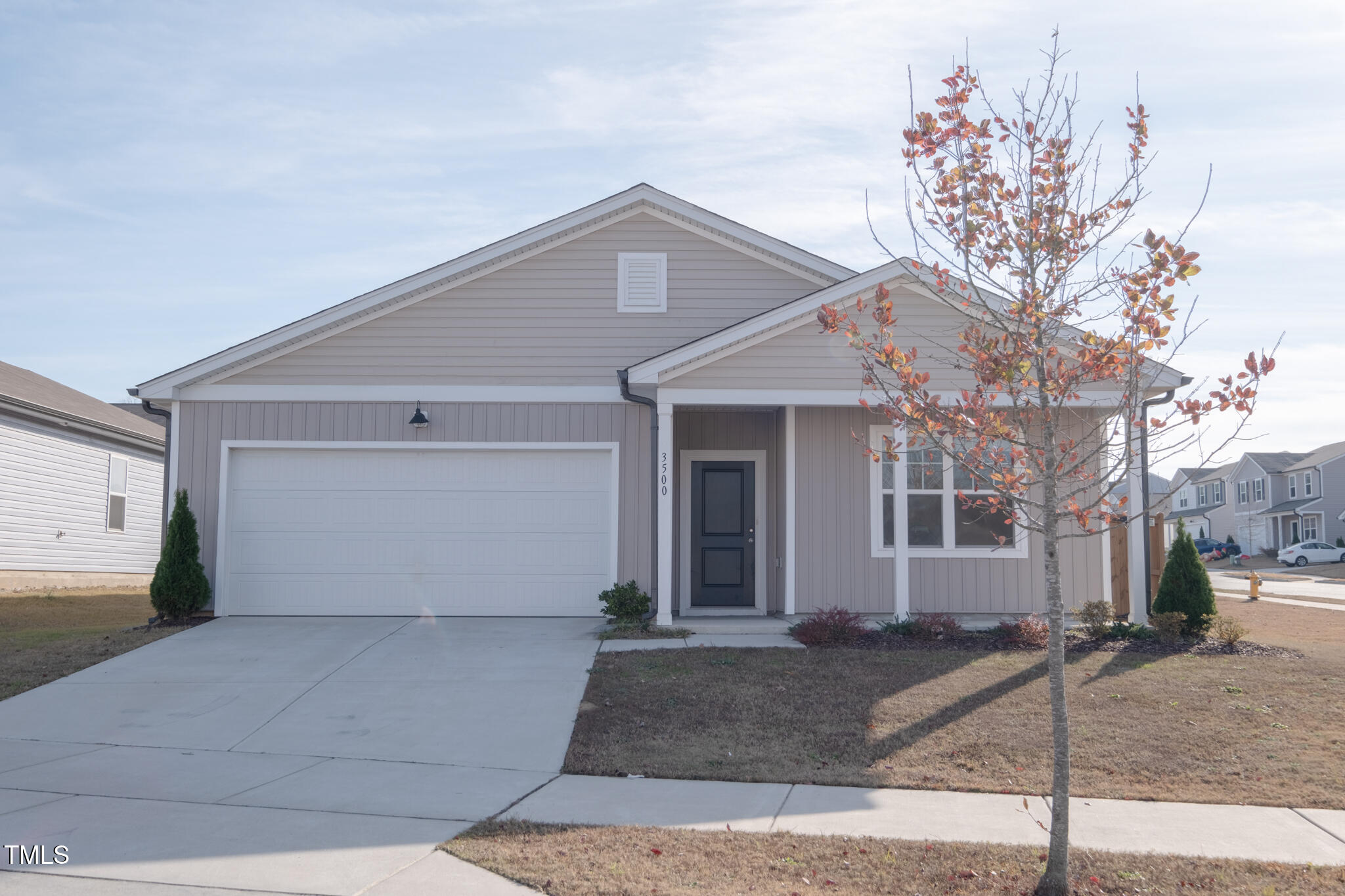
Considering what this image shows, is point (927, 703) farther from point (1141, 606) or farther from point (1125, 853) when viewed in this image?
point (1141, 606)

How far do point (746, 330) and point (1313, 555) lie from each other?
143 feet

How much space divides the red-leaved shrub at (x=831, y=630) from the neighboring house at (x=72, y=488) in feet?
50.2

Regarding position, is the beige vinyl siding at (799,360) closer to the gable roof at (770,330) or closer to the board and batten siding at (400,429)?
the gable roof at (770,330)

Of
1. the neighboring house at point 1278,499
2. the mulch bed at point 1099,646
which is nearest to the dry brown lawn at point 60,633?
the mulch bed at point 1099,646

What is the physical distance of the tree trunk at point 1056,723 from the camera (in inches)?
197

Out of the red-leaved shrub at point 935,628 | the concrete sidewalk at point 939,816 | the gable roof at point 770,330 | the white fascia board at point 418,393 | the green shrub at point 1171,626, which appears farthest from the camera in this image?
the white fascia board at point 418,393

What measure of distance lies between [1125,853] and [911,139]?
13.5 ft

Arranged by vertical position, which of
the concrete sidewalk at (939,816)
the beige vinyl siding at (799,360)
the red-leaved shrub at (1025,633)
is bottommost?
the concrete sidewalk at (939,816)

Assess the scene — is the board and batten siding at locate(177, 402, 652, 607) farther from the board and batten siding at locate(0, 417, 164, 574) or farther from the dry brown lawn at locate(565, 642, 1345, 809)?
the board and batten siding at locate(0, 417, 164, 574)

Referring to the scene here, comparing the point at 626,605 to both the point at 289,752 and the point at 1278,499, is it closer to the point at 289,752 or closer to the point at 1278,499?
the point at 289,752

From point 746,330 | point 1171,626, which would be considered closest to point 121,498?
point 746,330

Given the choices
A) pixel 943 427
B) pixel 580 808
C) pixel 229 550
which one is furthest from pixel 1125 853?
pixel 229 550

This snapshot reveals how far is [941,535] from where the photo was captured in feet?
43.0

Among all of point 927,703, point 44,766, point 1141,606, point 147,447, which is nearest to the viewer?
point 44,766
